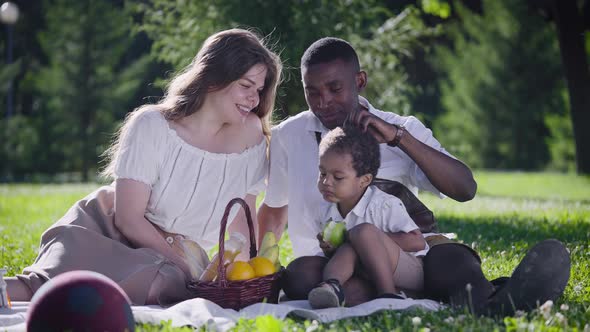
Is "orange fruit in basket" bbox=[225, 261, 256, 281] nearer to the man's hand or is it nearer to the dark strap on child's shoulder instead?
the dark strap on child's shoulder

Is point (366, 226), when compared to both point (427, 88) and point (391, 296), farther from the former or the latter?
point (427, 88)

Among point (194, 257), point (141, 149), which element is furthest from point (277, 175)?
point (141, 149)

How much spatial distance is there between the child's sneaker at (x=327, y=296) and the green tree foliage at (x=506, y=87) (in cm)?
2384

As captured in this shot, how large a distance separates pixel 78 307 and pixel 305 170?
7.25 ft

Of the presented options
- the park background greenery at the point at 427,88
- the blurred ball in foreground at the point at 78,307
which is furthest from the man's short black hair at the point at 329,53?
the park background greenery at the point at 427,88

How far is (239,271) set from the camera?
14.7ft

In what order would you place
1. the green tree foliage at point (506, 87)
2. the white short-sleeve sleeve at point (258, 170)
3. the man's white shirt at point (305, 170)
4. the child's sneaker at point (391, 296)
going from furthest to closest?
1. the green tree foliage at point (506, 87)
2. the white short-sleeve sleeve at point (258, 170)
3. the man's white shirt at point (305, 170)
4. the child's sneaker at point (391, 296)

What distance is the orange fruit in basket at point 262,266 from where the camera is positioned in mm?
4555

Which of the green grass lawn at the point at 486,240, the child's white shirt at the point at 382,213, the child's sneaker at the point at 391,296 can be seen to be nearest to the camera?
the green grass lawn at the point at 486,240

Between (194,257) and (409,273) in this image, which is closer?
(409,273)

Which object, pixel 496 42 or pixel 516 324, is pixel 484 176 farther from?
pixel 516 324

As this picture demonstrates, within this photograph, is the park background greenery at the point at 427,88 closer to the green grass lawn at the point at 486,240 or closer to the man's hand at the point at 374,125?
the green grass lawn at the point at 486,240

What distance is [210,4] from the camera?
11281mm

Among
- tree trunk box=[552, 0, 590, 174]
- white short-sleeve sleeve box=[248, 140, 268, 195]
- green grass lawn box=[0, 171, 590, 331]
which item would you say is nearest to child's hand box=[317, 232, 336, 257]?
green grass lawn box=[0, 171, 590, 331]
